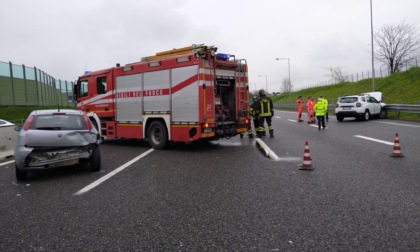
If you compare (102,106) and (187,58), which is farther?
(102,106)

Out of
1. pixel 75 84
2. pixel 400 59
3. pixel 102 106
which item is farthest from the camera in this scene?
pixel 400 59

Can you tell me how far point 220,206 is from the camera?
4.89 metres

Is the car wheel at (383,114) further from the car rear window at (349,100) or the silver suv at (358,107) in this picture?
the car rear window at (349,100)

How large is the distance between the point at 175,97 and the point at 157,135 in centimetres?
154

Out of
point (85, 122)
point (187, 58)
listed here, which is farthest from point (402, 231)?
point (187, 58)

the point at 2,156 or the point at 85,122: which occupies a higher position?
the point at 85,122

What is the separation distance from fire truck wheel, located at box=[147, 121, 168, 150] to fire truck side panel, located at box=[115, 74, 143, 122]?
665 mm

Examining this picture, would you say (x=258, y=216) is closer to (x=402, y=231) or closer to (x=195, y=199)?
(x=195, y=199)

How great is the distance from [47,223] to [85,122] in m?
3.86

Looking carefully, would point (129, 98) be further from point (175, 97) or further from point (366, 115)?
point (366, 115)

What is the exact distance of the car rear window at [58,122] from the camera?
7.32 metres

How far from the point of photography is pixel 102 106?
43.8 feet

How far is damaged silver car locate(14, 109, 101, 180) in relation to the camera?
6926 mm

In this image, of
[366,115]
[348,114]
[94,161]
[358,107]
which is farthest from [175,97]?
[366,115]
